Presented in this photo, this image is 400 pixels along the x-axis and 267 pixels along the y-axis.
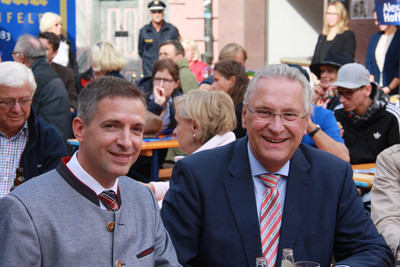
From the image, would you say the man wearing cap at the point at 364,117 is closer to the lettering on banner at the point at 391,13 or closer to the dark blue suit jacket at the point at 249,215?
the lettering on banner at the point at 391,13

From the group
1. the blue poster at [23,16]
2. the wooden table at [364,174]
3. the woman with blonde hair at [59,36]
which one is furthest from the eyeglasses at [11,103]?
the woman with blonde hair at [59,36]

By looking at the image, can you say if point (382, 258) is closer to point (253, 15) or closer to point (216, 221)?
point (216, 221)

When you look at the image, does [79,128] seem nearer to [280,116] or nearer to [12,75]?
[280,116]

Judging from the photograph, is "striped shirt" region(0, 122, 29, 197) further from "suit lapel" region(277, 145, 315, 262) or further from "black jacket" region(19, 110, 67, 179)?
"suit lapel" region(277, 145, 315, 262)

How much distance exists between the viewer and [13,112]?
4066mm

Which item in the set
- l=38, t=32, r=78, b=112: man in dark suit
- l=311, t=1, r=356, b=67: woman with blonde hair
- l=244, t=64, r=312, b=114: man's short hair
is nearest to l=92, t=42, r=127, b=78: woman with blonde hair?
l=38, t=32, r=78, b=112: man in dark suit

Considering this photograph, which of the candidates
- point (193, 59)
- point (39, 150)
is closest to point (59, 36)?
point (193, 59)

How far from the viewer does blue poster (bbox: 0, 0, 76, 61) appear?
934cm

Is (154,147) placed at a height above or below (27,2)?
below

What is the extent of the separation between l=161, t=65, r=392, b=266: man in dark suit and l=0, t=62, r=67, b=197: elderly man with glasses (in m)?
1.45

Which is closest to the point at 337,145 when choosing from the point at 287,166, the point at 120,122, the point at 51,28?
the point at 287,166

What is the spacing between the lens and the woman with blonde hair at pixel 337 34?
10.5m

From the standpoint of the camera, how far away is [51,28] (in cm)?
1050

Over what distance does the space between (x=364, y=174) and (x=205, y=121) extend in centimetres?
176
